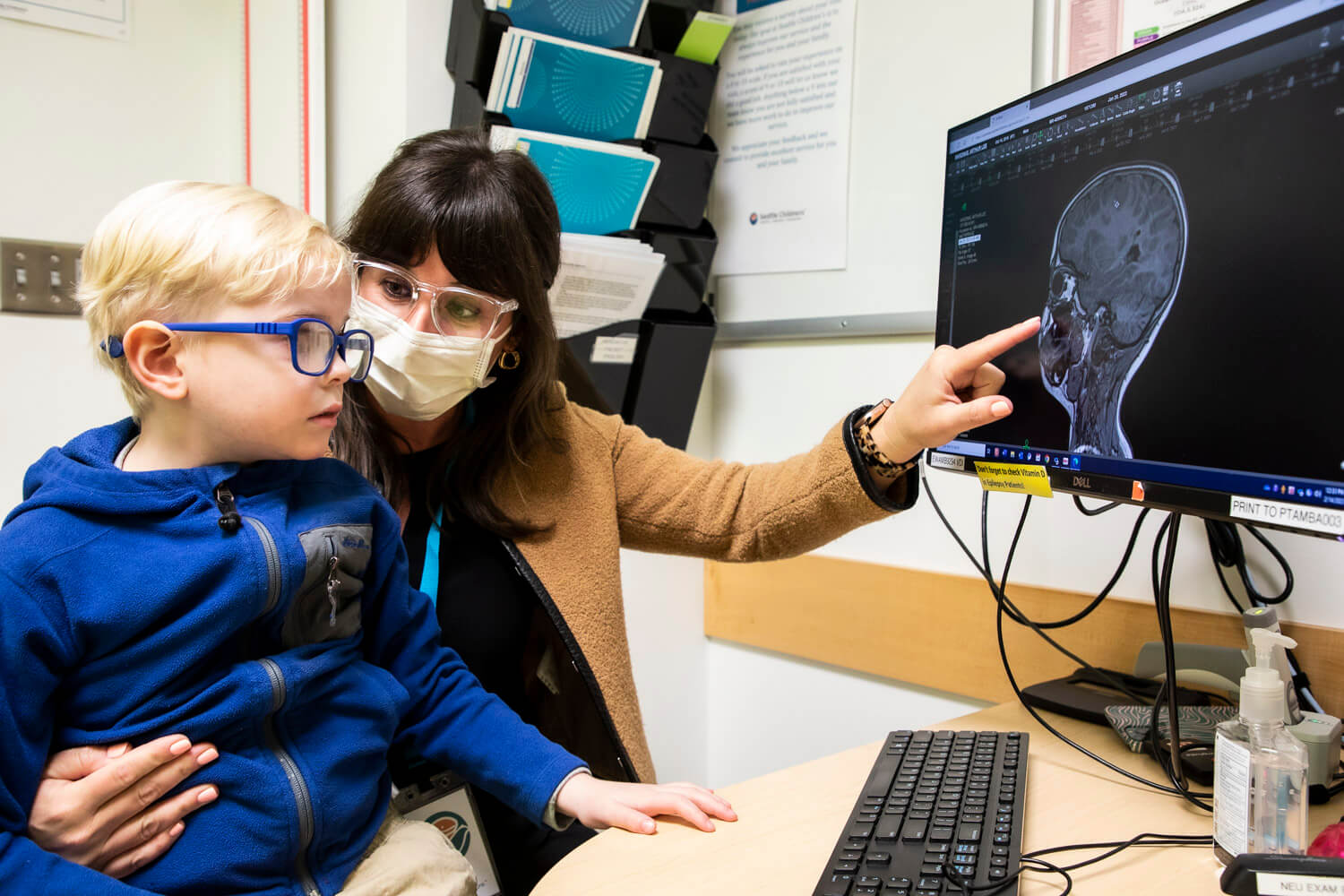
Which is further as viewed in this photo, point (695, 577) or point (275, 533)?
point (695, 577)

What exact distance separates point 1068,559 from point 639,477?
0.65 m

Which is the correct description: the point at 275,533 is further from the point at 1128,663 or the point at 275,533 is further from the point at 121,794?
the point at 1128,663

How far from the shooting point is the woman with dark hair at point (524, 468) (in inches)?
44.1

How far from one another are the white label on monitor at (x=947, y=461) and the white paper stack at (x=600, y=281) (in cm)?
72

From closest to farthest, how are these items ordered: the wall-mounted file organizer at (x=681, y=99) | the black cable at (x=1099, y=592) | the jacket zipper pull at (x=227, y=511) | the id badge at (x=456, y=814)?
the jacket zipper pull at (x=227, y=511), the id badge at (x=456, y=814), the black cable at (x=1099, y=592), the wall-mounted file organizer at (x=681, y=99)

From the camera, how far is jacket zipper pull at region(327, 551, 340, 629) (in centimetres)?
87

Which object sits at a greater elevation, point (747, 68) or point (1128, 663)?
point (747, 68)

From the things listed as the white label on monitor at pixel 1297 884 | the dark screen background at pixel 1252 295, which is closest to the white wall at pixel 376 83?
the dark screen background at pixel 1252 295

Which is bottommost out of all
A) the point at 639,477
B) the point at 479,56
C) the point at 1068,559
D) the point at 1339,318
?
the point at 1068,559

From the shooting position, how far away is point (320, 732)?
2.81 ft

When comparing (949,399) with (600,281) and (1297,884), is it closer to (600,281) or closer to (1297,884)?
(1297,884)

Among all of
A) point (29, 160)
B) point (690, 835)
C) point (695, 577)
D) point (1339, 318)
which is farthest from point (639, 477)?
point (29, 160)

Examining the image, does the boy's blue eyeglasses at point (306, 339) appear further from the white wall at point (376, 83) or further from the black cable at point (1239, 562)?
the black cable at point (1239, 562)

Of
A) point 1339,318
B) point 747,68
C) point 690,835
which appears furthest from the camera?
point 747,68
